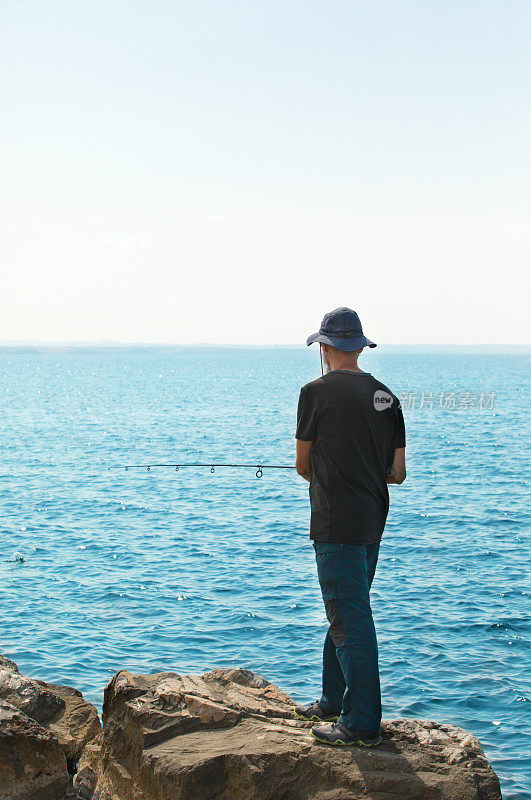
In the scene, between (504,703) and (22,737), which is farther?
(504,703)

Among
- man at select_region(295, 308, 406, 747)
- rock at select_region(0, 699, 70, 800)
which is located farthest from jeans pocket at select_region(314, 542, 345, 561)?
rock at select_region(0, 699, 70, 800)

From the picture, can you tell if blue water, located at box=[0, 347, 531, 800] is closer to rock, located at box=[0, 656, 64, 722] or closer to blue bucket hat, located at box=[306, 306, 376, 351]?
rock, located at box=[0, 656, 64, 722]

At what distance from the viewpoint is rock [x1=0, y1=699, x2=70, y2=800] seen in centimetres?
533

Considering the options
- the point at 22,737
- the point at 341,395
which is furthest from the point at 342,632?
the point at 22,737

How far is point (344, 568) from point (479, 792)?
4.65ft

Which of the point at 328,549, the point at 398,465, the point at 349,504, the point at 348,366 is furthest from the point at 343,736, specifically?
the point at 348,366

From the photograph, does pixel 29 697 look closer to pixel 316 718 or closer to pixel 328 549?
pixel 316 718

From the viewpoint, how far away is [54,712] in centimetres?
604

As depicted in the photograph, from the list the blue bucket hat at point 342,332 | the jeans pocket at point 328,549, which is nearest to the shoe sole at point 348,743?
the jeans pocket at point 328,549

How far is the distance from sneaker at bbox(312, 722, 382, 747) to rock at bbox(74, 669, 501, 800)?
4 cm

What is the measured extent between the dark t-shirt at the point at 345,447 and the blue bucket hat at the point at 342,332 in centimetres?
18

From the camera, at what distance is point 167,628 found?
435 inches

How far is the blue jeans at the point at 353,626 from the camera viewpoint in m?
4.53

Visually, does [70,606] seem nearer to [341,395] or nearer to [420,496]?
[341,395]
